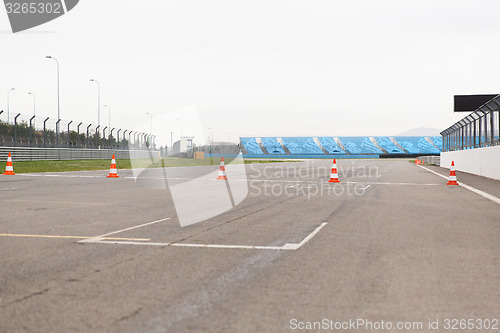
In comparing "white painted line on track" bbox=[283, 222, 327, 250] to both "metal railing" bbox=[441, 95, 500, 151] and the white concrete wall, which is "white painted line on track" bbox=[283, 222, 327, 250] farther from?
"metal railing" bbox=[441, 95, 500, 151]

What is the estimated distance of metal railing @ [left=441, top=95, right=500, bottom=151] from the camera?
2219 cm

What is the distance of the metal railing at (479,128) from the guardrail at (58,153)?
2520 cm

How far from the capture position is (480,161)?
80.3 ft

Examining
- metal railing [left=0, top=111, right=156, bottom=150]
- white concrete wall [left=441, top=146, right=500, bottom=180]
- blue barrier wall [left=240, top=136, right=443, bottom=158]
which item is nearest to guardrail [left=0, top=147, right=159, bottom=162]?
metal railing [left=0, top=111, right=156, bottom=150]

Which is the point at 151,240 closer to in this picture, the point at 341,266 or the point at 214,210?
the point at 341,266

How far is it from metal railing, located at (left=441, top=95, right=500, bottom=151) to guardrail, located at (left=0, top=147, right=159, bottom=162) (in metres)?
25.2

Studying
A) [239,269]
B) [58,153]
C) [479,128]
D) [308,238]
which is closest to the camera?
[239,269]

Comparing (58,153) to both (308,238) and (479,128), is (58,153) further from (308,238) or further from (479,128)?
(308,238)

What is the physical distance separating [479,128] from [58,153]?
3150cm

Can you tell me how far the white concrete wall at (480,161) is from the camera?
20922mm

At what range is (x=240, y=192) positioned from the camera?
14.0 m

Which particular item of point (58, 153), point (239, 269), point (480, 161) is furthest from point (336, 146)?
point (239, 269)

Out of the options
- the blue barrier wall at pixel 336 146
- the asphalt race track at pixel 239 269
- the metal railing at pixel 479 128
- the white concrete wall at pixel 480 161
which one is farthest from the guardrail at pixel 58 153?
the blue barrier wall at pixel 336 146

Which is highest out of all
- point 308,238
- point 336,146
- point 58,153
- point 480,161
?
point 336,146
